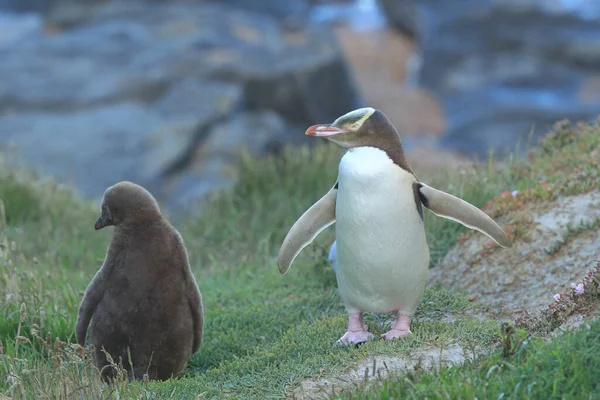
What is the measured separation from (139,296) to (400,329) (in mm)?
1414

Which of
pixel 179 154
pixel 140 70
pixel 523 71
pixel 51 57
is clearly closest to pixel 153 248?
pixel 179 154

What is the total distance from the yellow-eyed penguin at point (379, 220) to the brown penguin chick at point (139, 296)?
0.91m

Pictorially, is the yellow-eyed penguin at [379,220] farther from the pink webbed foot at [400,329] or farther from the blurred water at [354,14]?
the blurred water at [354,14]

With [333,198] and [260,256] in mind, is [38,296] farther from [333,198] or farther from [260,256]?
[260,256]

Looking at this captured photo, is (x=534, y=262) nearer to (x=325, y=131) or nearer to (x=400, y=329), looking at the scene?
(x=400, y=329)

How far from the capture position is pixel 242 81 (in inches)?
619

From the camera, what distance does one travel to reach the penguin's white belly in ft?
16.6

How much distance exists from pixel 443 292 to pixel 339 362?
144cm

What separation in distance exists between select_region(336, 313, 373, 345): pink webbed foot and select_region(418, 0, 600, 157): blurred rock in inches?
627

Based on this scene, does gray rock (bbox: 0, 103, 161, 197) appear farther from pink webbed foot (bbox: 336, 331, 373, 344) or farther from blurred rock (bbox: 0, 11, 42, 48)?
pink webbed foot (bbox: 336, 331, 373, 344)

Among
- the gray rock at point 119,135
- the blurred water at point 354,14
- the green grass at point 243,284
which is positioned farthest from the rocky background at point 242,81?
the green grass at point 243,284

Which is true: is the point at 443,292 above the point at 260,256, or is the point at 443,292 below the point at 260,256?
above

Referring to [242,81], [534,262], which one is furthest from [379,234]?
[242,81]

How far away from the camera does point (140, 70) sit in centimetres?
1627
